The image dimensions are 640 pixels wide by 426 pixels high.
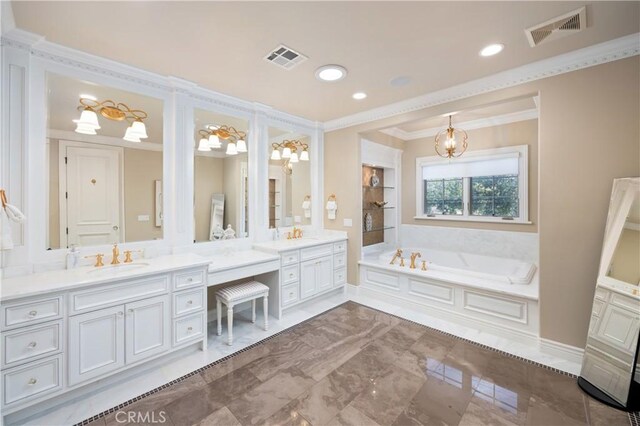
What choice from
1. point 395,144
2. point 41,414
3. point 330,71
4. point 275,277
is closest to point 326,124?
point 395,144

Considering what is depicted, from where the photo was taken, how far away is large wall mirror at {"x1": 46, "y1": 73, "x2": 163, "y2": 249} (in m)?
2.25

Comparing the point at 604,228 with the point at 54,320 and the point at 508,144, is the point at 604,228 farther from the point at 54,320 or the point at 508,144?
the point at 54,320

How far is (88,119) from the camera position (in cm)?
234

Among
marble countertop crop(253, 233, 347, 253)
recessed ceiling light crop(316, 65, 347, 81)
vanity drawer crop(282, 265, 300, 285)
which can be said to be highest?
recessed ceiling light crop(316, 65, 347, 81)

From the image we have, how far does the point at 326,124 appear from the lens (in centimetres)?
435

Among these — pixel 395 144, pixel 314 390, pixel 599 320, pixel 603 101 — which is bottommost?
pixel 314 390

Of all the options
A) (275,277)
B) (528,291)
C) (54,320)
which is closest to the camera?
(54,320)

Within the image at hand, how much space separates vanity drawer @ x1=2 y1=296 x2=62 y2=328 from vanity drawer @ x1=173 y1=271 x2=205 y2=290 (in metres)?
0.73

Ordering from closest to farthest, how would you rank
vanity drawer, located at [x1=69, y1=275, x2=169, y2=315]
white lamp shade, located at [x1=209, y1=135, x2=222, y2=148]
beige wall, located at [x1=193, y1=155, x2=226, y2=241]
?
vanity drawer, located at [x1=69, y1=275, x2=169, y2=315] → beige wall, located at [x1=193, y1=155, x2=226, y2=241] → white lamp shade, located at [x1=209, y1=135, x2=222, y2=148]

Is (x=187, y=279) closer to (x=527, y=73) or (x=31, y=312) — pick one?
(x=31, y=312)

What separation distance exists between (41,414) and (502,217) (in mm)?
5376

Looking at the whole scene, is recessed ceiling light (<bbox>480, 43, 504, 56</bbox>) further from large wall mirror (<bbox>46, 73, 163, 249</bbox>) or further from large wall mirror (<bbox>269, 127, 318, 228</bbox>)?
large wall mirror (<bbox>46, 73, 163, 249</bbox>)

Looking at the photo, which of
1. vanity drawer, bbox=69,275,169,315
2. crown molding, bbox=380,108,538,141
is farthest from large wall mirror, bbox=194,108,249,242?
crown molding, bbox=380,108,538,141

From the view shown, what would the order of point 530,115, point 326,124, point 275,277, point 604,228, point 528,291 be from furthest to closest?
point 326,124
point 530,115
point 275,277
point 528,291
point 604,228
